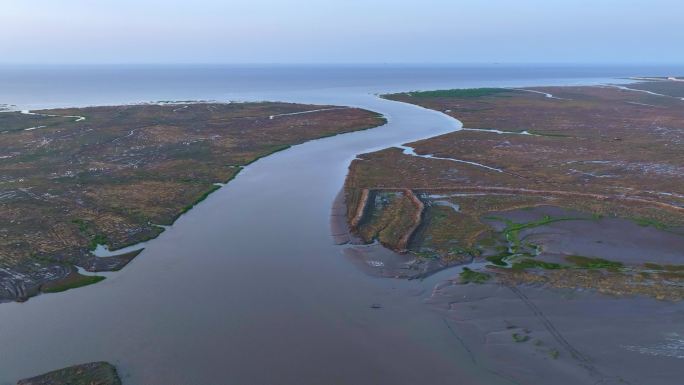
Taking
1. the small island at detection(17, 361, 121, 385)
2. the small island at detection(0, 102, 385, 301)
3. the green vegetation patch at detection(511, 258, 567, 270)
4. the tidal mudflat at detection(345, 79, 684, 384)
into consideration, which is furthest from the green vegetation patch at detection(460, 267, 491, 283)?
the small island at detection(0, 102, 385, 301)

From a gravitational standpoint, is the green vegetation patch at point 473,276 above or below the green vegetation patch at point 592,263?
below

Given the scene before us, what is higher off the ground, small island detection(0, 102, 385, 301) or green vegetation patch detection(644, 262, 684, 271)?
small island detection(0, 102, 385, 301)

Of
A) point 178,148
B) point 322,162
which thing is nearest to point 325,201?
point 322,162

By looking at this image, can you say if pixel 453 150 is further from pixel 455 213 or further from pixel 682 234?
pixel 682 234

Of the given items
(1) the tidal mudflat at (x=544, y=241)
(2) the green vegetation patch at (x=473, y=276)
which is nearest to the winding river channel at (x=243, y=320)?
(2) the green vegetation patch at (x=473, y=276)

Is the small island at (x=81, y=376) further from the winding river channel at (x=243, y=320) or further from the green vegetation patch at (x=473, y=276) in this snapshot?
the green vegetation patch at (x=473, y=276)

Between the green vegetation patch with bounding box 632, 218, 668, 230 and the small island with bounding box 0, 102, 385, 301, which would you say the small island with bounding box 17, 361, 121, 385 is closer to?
the small island with bounding box 0, 102, 385, 301
